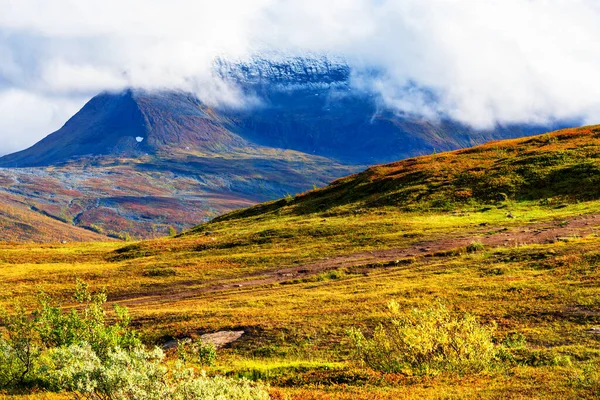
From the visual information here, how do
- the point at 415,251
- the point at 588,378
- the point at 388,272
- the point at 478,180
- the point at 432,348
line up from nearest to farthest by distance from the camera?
the point at 588,378, the point at 432,348, the point at 388,272, the point at 415,251, the point at 478,180

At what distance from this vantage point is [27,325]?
868 inches

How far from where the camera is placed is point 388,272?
41.0m

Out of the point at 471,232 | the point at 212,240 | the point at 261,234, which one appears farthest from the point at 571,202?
the point at 212,240

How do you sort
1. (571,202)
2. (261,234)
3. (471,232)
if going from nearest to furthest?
(471,232) → (571,202) → (261,234)

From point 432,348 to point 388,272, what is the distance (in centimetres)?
2172

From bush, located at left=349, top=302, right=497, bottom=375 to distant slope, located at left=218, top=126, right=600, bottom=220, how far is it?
47.7 meters

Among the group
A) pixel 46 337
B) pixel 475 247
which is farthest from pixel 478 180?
pixel 46 337

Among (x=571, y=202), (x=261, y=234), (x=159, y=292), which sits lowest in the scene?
(x=159, y=292)

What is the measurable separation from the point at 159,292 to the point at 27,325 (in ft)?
81.9

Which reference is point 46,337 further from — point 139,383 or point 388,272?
point 388,272

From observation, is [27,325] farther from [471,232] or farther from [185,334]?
[471,232]

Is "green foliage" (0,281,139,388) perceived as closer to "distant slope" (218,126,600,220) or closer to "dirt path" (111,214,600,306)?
"dirt path" (111,214,600,306)

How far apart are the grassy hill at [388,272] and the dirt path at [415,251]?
0.92 feet

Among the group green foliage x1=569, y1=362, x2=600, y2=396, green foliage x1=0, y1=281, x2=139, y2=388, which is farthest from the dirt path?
green foliage x1=569, y1=362, x2=600, y2=396
